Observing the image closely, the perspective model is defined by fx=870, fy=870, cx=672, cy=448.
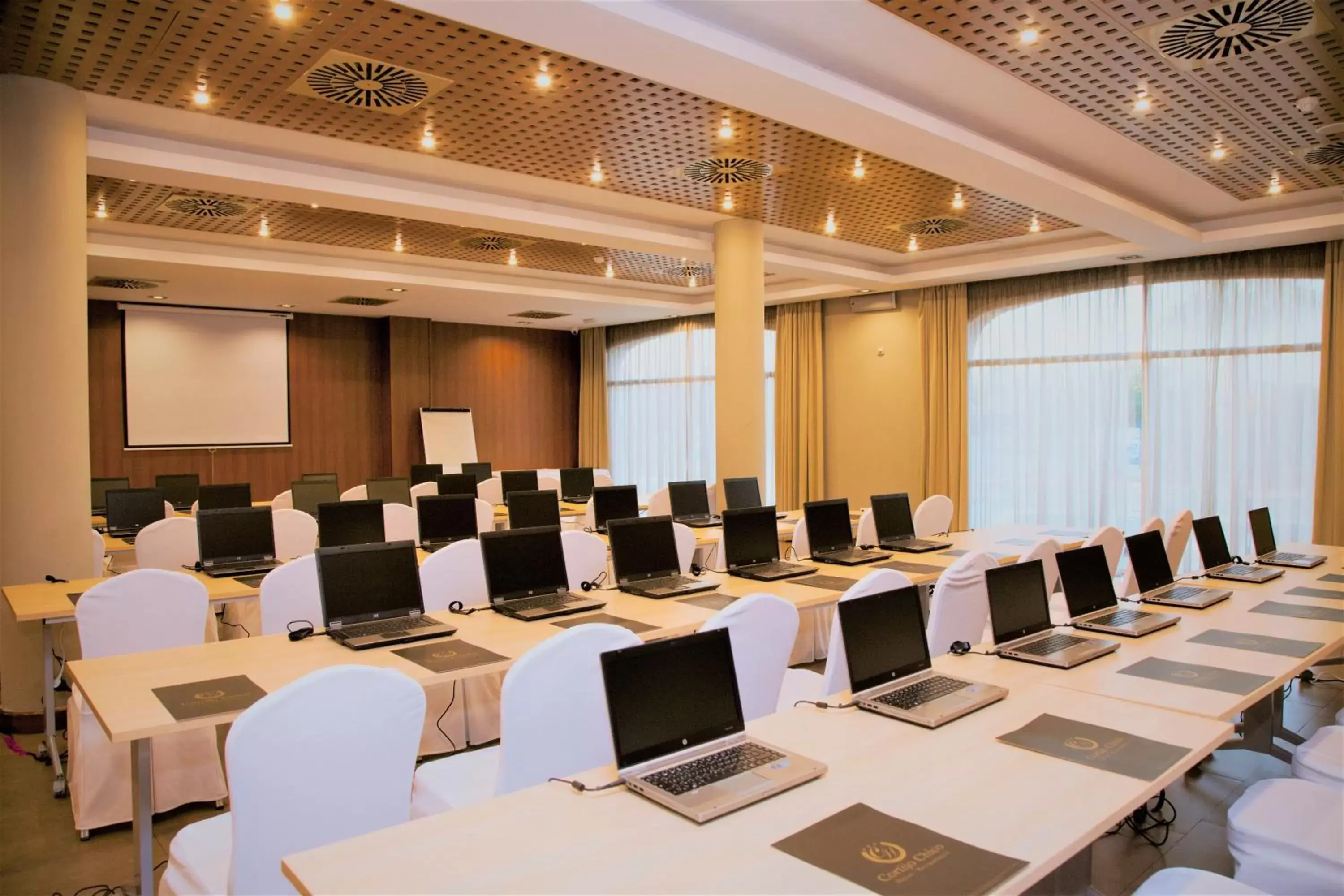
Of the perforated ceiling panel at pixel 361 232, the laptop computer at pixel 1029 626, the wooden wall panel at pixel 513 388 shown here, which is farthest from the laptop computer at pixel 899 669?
the wooden wall panel at pixel 513 388

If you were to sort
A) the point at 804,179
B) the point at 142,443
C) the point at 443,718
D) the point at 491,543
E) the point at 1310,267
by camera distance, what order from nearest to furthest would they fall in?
the point at 491,543
the point at 443,718
the point at 804,179
the point at 1310,267
the point at 142,443

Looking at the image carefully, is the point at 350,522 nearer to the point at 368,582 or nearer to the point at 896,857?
the point at 368,582

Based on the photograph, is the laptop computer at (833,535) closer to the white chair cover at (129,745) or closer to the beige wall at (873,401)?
the white chair cover at (129,745)

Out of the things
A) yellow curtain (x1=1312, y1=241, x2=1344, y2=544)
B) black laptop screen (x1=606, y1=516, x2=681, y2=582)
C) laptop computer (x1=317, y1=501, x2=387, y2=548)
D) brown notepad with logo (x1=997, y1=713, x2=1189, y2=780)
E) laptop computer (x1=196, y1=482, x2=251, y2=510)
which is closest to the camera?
brown notepad with logo (x1=997, y1=713, x2=1189, y2=780)

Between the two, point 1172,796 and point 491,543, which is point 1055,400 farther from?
point 491,543

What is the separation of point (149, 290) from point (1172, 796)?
1057 cm

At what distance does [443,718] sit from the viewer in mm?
4086

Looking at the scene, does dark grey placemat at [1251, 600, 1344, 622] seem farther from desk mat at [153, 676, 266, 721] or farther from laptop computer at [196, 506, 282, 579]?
laptop computer at [196, 506, 282, 579]

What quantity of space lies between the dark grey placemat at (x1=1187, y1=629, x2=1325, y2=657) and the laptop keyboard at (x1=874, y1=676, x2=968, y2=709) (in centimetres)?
131

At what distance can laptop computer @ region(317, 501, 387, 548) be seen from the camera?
16.3ft

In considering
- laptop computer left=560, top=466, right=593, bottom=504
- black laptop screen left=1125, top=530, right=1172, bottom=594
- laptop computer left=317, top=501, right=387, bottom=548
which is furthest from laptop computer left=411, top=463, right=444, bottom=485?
black laptop screen left=1125, top=530, right=1172, bottom=594

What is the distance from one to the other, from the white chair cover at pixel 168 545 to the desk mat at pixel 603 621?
9.30 ft

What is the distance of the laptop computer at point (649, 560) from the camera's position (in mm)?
4105

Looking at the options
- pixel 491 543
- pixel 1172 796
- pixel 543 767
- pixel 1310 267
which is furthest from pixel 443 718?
pixel 1310 267
